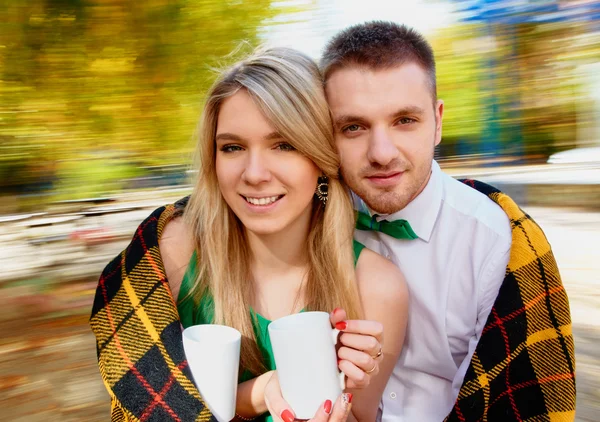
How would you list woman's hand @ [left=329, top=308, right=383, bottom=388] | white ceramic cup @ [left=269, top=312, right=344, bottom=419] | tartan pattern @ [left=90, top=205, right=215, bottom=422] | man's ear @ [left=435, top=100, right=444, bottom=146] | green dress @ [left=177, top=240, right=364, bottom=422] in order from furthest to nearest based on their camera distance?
1. man's ear @ [left=435, top=100, right=444, bottom=146]
2. green dress @ [left=177, top=240, right=364, bottom=422]
3. tartan pattern @ [left=90, top=205, right=215, bottom=422]
4. woman's hand @ [left=329, top=308, right=383, bottom=388]
5. white ceramic cup @ [left=269, top=312, right=344, bottom=419]

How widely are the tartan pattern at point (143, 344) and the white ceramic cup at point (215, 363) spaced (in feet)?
0.17

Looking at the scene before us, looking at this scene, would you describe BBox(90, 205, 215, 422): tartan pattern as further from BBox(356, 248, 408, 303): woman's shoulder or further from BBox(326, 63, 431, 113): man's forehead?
BBox(326, 63, 431, 113): man's forehead

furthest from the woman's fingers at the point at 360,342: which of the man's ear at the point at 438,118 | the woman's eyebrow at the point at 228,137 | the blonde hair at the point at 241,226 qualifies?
the man's ear at the point at 438,118

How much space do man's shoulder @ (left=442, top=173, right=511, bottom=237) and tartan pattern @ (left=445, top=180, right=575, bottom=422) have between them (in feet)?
0.41

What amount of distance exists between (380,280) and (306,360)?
0.59 meters

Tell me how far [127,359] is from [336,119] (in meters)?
0.91

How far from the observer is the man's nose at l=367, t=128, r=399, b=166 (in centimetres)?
158

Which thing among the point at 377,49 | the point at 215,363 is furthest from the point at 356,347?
the point at 377,49

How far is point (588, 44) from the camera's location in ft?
18.7

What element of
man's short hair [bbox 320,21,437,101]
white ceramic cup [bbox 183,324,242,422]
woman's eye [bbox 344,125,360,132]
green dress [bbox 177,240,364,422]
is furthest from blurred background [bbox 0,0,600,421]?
white ceramic cup [bbox 183,324,242,422]

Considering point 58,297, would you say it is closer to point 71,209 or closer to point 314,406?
point 71,209

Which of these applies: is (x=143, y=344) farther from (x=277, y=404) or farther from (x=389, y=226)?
(x=389, y=226)

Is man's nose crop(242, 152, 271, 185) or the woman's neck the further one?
the woman's neck

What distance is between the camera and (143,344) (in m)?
1.45
